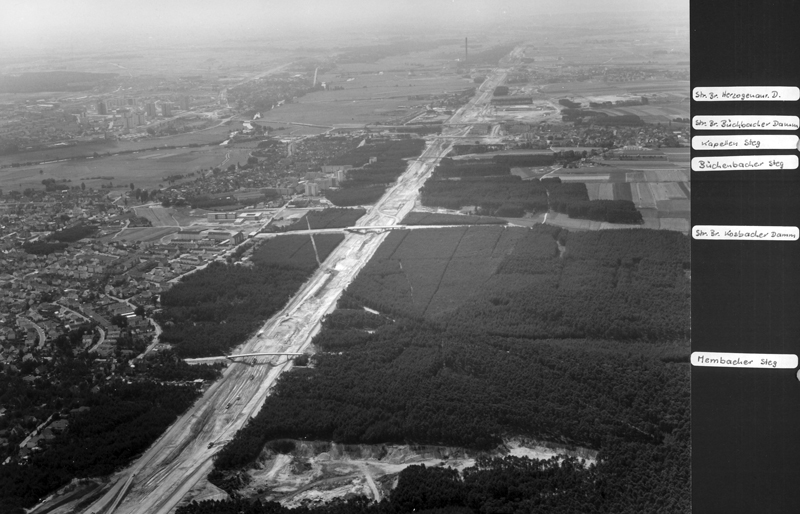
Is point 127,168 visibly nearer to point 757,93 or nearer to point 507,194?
point 507,194

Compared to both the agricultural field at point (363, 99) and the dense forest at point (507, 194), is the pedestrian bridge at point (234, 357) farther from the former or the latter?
the agricultural field at point (363, 99)

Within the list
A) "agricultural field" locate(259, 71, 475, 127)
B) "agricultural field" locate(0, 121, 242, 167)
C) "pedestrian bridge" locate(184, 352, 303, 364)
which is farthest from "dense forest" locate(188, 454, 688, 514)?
"agricultural field" locate(259, 71, 475, 127)

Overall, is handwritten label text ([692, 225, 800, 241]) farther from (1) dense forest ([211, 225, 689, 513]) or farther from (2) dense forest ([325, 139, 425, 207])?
(2) dense forest ([325, 139, 425, 207])

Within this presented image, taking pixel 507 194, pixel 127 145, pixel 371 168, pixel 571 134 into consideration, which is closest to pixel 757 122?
pixel 507 194

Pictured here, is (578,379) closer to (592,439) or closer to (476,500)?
(592,439)

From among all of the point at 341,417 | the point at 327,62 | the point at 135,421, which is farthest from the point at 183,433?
the point at 327,62

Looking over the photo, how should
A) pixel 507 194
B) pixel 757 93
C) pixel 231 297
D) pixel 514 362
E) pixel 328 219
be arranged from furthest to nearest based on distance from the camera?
1. pixel 507 194
2. pixel 328 219
3. pixel 231 297
4. pixel 514 362
5. pixel 757 93

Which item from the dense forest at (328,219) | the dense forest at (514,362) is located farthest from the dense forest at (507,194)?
the dense forest at (328,219)
